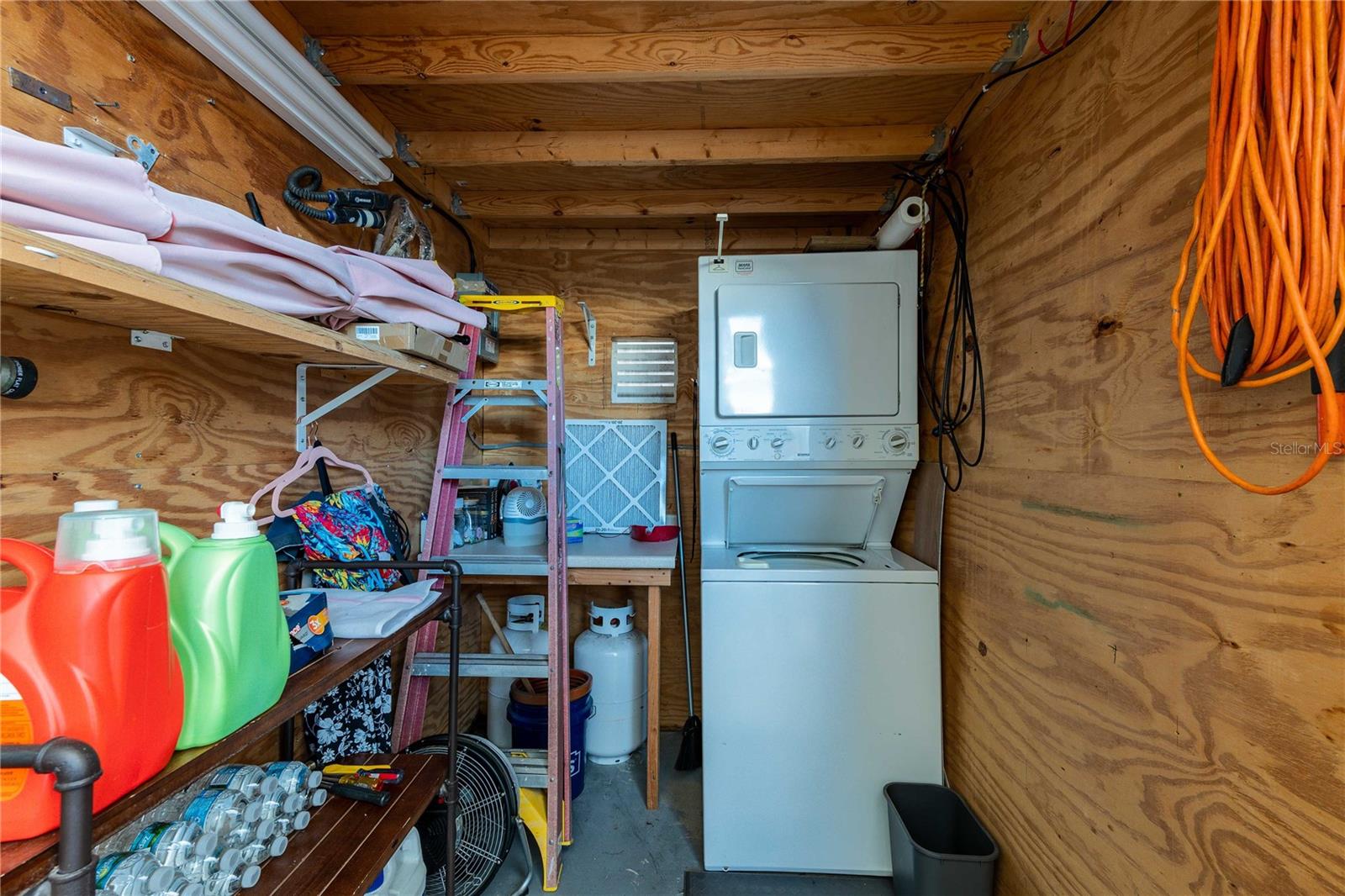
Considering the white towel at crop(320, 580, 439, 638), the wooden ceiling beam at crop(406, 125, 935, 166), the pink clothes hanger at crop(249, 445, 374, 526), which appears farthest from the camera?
the wooden ceiling beam at crop(406, 125, 935, 166)

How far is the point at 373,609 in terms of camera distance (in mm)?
1162

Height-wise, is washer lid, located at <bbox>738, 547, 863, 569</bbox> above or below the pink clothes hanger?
below

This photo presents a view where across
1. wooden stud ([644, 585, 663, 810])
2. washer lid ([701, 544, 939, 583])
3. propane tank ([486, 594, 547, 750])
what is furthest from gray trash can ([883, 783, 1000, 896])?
propane tank ([486, 594, 547, 750])

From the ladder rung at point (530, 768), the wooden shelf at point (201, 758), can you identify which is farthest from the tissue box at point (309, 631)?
the ladder rung at point (530, 768)

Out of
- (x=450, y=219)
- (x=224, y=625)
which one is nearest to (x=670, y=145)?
(x=450, y=219)

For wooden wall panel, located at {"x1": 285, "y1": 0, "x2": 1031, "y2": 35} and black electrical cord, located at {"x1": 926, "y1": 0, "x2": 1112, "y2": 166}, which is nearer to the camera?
black electrical cord, located at {"x1": 926, "y1": 0, "x2": 1112, "y2": 166}

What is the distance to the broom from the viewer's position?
223cm

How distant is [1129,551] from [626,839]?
177 centimetres

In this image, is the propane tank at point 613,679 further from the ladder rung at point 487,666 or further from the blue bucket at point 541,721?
the ladder rung at point 487,666

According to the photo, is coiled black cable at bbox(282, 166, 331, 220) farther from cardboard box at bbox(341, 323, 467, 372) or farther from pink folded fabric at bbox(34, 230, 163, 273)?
pink folded fabric at bbox(34, 230, 163, 273)

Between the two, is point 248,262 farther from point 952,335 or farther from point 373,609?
point 952,335

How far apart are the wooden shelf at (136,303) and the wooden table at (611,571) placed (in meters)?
0.82

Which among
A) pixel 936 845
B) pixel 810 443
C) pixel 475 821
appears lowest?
pixel 936 845

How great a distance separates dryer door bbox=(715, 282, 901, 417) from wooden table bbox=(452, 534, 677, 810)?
24.1 inches
